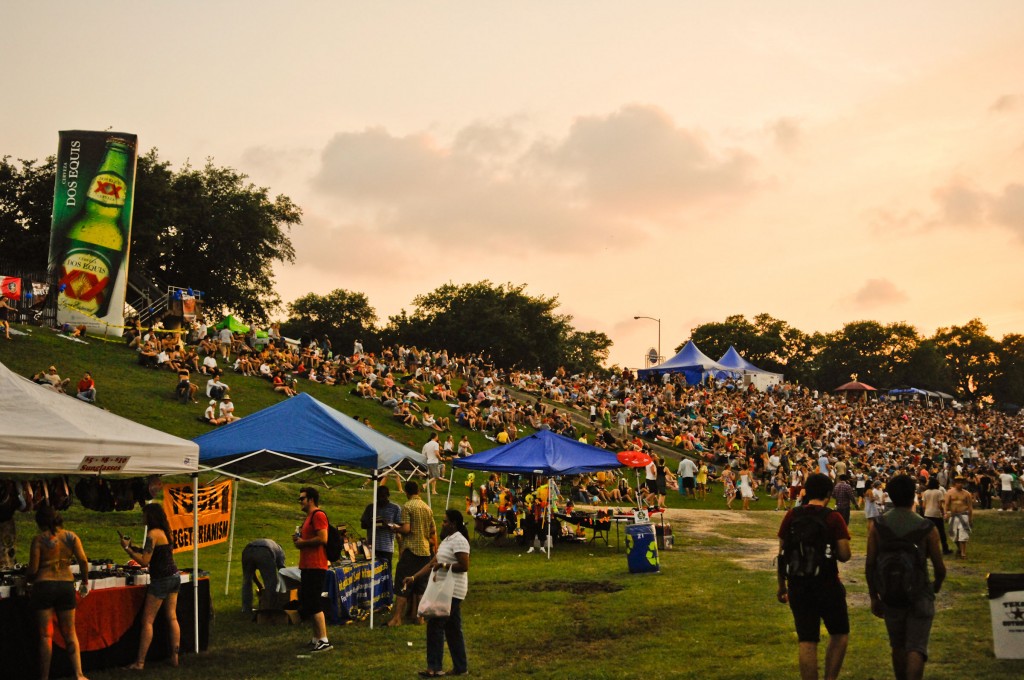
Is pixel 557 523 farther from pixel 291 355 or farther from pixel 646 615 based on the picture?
pixel 291 355

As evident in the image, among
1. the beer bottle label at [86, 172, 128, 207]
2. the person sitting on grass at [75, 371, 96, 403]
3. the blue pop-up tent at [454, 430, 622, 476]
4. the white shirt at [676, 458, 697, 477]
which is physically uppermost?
the beer bottle label at [86, 172, 128, 207]

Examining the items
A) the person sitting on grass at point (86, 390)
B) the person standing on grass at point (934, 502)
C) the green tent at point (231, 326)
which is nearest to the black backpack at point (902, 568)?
the person standing on grass at point (934, 502)

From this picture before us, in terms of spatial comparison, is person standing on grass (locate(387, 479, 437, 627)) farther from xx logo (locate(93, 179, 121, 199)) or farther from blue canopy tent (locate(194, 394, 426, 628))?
xx logo (locate(93, 179, 121, 199))

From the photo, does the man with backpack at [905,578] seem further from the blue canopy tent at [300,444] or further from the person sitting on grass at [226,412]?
the person sitting on grass at [226,412]

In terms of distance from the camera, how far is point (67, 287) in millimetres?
42500

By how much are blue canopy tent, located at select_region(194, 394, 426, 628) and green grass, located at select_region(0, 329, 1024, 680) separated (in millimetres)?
1887

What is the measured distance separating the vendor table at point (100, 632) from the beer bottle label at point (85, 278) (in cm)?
3495

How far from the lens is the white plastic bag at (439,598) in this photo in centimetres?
914

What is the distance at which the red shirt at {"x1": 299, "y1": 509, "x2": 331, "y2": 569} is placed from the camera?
36.0ft

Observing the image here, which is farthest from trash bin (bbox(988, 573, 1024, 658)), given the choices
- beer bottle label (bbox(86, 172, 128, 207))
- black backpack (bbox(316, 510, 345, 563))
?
beer bottle label (bbox(86, 172, 128, 207))

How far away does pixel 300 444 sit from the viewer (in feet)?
43.8

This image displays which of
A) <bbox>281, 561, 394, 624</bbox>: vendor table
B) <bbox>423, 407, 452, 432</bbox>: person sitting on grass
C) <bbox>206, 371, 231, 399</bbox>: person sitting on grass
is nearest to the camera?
<bbox>281, 561, 394, 624</bbox>: vendor table

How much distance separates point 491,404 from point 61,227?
20887 mm

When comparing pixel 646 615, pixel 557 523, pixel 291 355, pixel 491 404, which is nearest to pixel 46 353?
pixel 291 355
